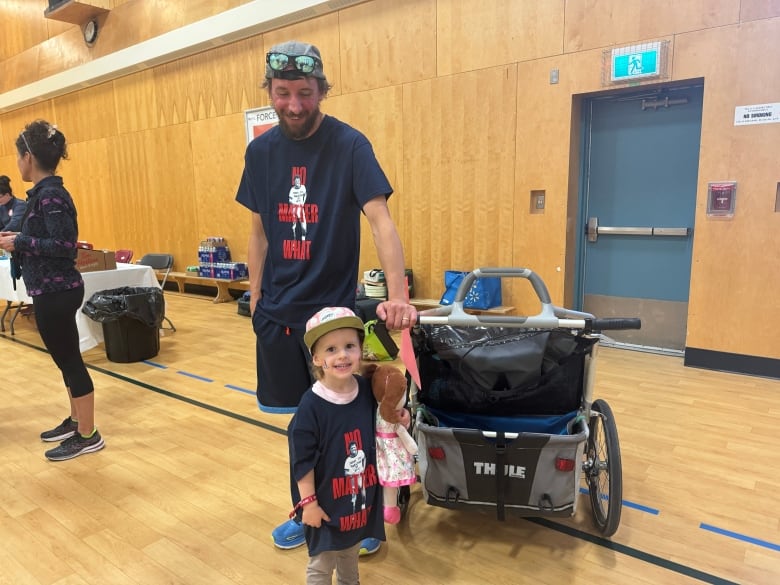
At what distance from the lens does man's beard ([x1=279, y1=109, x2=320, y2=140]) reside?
61.2 inches

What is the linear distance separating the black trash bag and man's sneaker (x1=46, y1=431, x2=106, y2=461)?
5.50 feet

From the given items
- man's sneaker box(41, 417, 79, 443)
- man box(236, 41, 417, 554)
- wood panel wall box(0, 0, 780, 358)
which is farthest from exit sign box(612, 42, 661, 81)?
man's sneaker box(41, 417, 79, 443)

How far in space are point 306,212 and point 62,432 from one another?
7.94 ft

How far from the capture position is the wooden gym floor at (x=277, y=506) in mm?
1920

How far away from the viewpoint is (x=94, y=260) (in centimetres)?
485

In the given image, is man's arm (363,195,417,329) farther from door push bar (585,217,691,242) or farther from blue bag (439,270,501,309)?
door push bar (585,217,691,242)

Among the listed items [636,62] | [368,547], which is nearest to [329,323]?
[368,547]

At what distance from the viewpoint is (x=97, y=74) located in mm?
8930

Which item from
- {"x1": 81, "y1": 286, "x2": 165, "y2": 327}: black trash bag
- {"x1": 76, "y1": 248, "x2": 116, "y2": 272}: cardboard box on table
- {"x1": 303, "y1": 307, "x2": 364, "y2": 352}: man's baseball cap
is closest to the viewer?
{"x1": 303, "y1": 307, "x2": 364, "y2": 352}: man's baseball cap

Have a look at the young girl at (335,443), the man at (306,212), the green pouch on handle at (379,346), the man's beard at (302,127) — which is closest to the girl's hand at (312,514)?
the young girl at (335,443)

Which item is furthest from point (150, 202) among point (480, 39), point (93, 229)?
point (480, 39)

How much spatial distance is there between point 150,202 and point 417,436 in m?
8.11

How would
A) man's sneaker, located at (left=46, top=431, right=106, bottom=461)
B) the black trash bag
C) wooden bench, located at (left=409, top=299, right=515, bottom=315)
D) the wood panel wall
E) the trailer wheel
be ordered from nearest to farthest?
the trailer wheel → man's sneaker, located at (left=46, top=431, right=106, bottom=461) → the wood panel wall → the black trash bag → wooden bench, located at (left=409, top=299, right=515, bottom=315)

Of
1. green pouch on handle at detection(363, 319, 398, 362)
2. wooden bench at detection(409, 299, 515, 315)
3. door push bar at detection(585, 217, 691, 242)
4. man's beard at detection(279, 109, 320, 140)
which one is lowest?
green pouch on handle at detection(363, 319, 398, 362)
